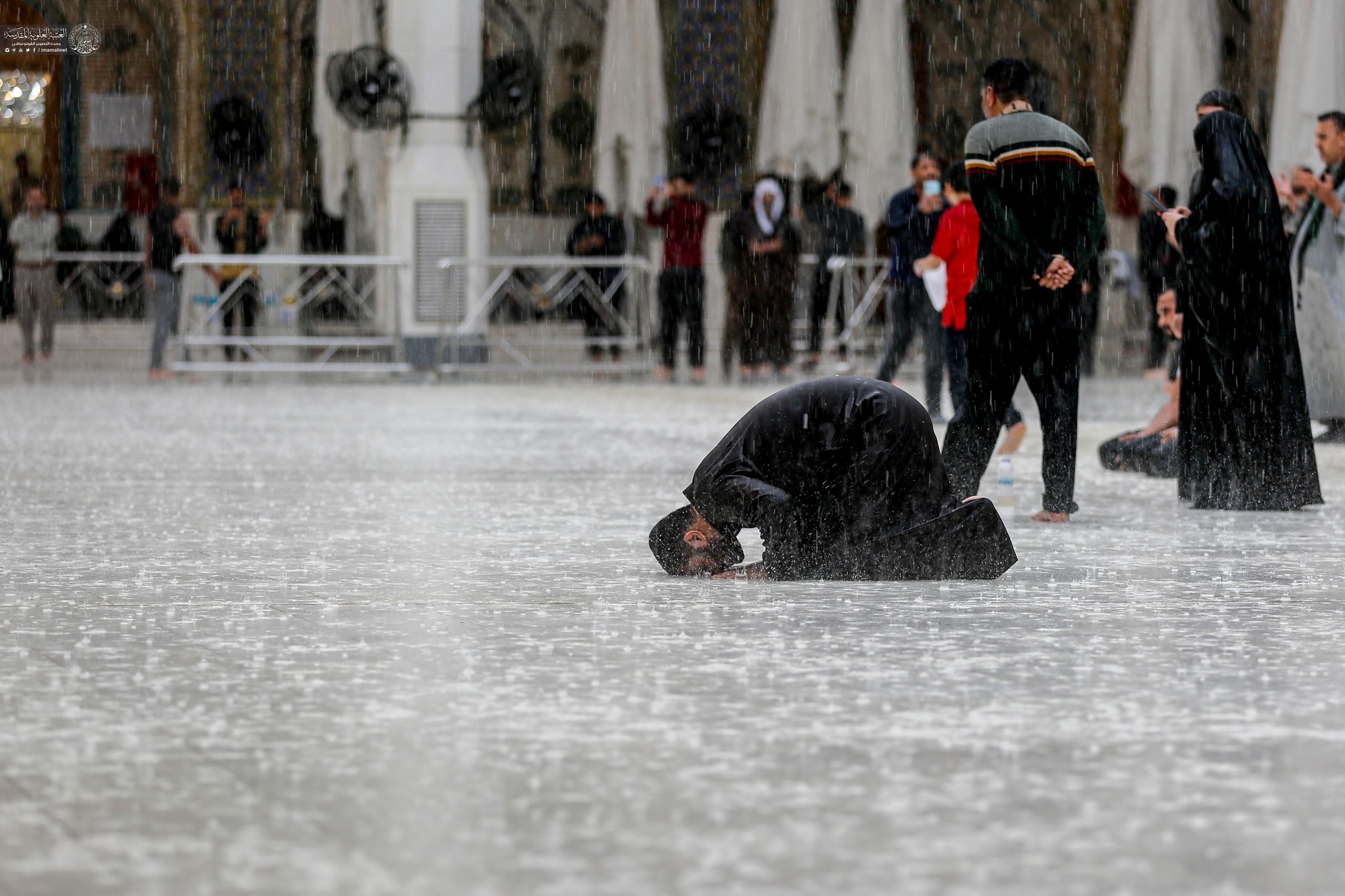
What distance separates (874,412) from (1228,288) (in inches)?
88.2

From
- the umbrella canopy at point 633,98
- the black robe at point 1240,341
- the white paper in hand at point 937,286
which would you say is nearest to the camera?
the black robe at point 1240,341

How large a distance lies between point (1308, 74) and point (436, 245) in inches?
227

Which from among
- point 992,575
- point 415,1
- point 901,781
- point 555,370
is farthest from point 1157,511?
point 415,1

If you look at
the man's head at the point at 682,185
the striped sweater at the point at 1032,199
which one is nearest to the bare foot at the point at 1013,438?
the striped sweater at the point at 1032,199

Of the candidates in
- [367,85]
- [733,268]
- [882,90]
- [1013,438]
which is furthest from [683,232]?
[1013,438]

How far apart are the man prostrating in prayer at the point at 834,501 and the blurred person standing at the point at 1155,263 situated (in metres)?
7.53

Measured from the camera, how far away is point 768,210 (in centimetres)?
1445

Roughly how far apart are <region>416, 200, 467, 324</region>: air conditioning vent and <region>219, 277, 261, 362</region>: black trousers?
117cm

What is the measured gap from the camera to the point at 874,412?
4.98 m

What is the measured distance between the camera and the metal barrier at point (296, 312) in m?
14.2

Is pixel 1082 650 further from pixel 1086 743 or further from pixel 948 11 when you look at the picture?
pixel 948 11

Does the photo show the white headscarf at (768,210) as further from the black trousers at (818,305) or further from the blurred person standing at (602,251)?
the blurred person standing at (602,251)

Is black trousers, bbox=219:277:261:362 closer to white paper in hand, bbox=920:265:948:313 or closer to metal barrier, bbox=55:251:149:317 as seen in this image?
metal barrier, bbox=55:251:149:317

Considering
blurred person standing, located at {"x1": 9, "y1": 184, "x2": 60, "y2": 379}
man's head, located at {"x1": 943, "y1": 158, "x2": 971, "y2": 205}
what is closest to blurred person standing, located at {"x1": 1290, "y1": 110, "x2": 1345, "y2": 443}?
man's head, located at {"x1": 943, "y1": 158, "x2": 971, "y2": 205}
